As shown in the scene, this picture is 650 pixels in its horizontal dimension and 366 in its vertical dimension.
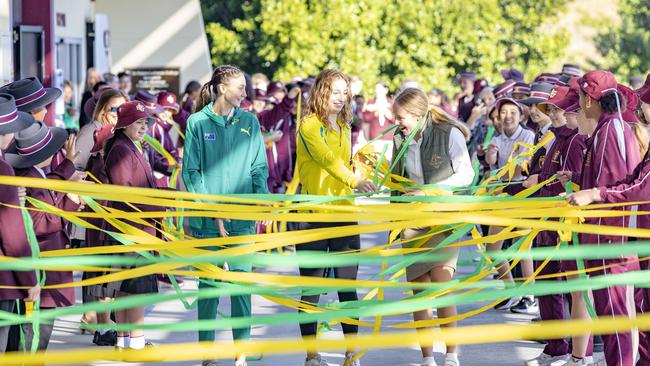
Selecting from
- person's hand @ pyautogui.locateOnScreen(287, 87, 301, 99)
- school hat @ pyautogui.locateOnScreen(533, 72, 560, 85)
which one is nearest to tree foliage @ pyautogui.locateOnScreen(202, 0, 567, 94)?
person's hand @ pyautogui.locateOnScreen(287, 87, 301, 99)

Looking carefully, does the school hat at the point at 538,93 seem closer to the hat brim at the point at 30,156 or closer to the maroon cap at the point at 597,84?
the maroon cap at the point at 597,84

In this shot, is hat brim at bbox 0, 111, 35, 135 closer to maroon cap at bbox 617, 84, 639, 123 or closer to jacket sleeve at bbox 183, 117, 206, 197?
jacket sleeve at bbox 183, 117, 206, 197

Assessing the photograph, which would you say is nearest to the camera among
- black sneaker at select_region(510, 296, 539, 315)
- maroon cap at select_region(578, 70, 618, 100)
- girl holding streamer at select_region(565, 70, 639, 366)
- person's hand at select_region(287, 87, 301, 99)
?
girl holding streamer at select_region(565, 70, 639, 366)

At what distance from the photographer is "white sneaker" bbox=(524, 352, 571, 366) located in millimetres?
8391

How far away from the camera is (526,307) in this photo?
1070cm

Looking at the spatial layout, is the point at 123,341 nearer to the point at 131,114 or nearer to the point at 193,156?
the point at 193,156

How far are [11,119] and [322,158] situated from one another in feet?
→ 7.28

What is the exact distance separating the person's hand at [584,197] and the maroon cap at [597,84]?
26.8 inches

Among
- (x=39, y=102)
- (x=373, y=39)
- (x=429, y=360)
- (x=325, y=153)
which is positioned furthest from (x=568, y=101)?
(x=373, y=39)

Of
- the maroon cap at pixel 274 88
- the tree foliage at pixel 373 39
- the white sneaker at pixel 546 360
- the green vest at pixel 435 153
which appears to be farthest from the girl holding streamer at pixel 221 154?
the tree foliage at pixel 373 39

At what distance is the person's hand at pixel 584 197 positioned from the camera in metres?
6.47

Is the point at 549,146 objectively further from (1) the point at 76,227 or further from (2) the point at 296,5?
(2) the point at 296,5

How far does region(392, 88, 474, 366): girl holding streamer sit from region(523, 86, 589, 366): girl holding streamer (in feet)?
2.12

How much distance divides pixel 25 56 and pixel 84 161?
1066 centimetres
